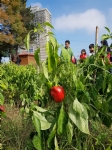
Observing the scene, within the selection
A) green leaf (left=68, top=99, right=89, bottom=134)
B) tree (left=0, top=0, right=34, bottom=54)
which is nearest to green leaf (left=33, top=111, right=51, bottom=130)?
green leaf (left=68, top=99, right=89, bottom=134)

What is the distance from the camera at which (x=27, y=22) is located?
26.5 m

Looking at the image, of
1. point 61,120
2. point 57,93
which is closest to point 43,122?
point 61,120

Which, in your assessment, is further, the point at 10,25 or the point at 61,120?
the point at 10,25

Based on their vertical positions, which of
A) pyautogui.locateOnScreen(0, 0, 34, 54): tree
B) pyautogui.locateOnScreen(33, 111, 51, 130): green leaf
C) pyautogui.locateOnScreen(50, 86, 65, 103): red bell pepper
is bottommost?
pyautogui.locateOnScreen(33, 111, 51, 130): green leaf

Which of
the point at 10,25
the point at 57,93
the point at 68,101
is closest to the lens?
the point at 57,93

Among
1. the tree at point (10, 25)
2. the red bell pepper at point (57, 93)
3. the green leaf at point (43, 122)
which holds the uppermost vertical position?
the tree at point (10, 25)

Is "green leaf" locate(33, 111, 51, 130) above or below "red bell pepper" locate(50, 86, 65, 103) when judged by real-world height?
below

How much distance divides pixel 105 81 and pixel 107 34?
0.83 ft

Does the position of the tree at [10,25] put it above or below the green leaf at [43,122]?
above

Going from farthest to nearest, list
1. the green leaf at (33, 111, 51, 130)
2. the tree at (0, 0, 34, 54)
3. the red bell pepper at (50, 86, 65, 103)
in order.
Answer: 1. the tree at (0, 0, 34, 54)
2. the green leaf at (33, 111, 51, 130)
3. the red bell pepper at (50, 86, 65, 103)

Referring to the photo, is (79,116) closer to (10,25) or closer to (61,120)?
(61,120)

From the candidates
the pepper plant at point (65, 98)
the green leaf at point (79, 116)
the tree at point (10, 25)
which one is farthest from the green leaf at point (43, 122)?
the tree at point (10, 25)

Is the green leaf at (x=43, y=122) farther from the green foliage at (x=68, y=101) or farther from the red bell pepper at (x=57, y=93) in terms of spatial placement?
the red bell pepper at (x=57, y=93)

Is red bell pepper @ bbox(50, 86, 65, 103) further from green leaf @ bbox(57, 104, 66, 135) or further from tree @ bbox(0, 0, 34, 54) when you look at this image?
tree @ bbox(0, 0, 34, 54)
